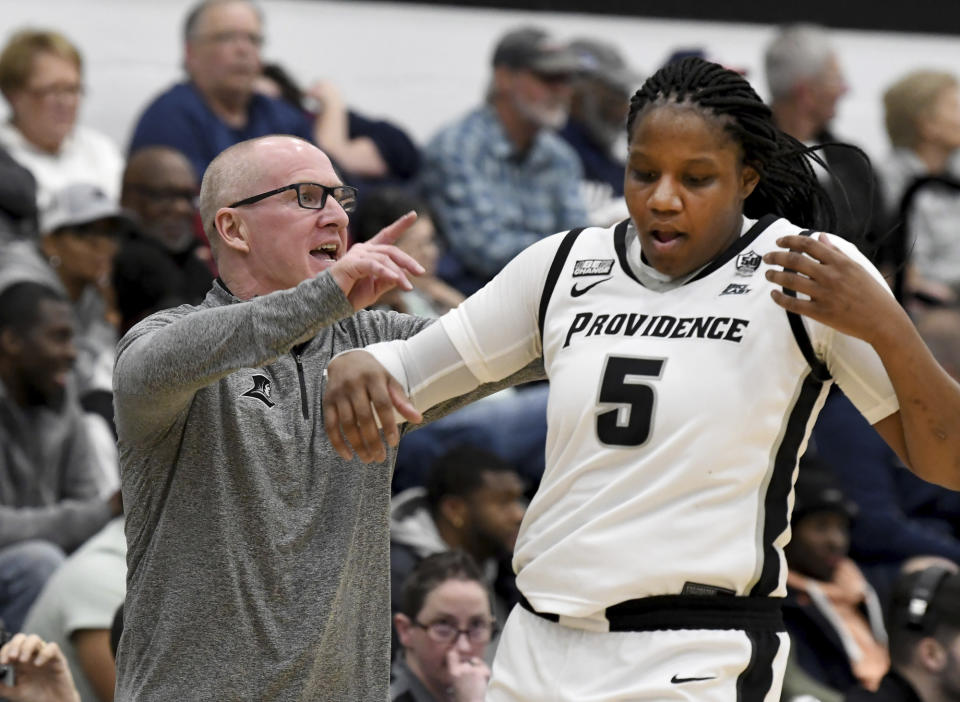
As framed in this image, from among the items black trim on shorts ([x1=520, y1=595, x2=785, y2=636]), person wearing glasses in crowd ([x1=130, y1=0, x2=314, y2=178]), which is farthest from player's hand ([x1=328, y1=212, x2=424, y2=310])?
person wearing glasses in crowd ([x1=130, y1=0, x2=314, y2=178])

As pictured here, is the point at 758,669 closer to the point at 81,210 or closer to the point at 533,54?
the point at 81,210

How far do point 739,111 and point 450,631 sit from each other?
2447 mm

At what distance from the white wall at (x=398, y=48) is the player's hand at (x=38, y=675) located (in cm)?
481

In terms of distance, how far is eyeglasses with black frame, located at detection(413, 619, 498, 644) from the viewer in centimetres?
504

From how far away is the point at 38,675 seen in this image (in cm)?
399

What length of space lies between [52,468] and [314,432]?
2708mm

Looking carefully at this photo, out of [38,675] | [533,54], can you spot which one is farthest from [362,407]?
[533,54]

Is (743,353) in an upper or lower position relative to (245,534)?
upper

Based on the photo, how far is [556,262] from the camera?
126 inches

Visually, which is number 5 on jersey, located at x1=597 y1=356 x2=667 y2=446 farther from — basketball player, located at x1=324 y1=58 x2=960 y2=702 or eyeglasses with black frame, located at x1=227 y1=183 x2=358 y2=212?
→ eyeglasses with black frame, located at x1=227 y1=183 x2=358 y2=212

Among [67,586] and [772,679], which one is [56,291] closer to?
[67,586]

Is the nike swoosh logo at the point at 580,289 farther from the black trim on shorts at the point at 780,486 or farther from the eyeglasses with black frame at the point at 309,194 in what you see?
the eyeglasses with black frame at the point at 309,194

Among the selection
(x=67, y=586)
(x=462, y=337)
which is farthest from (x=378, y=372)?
(x=67, y=586)

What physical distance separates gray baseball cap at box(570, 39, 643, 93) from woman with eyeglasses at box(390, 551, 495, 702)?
4.03 meters
